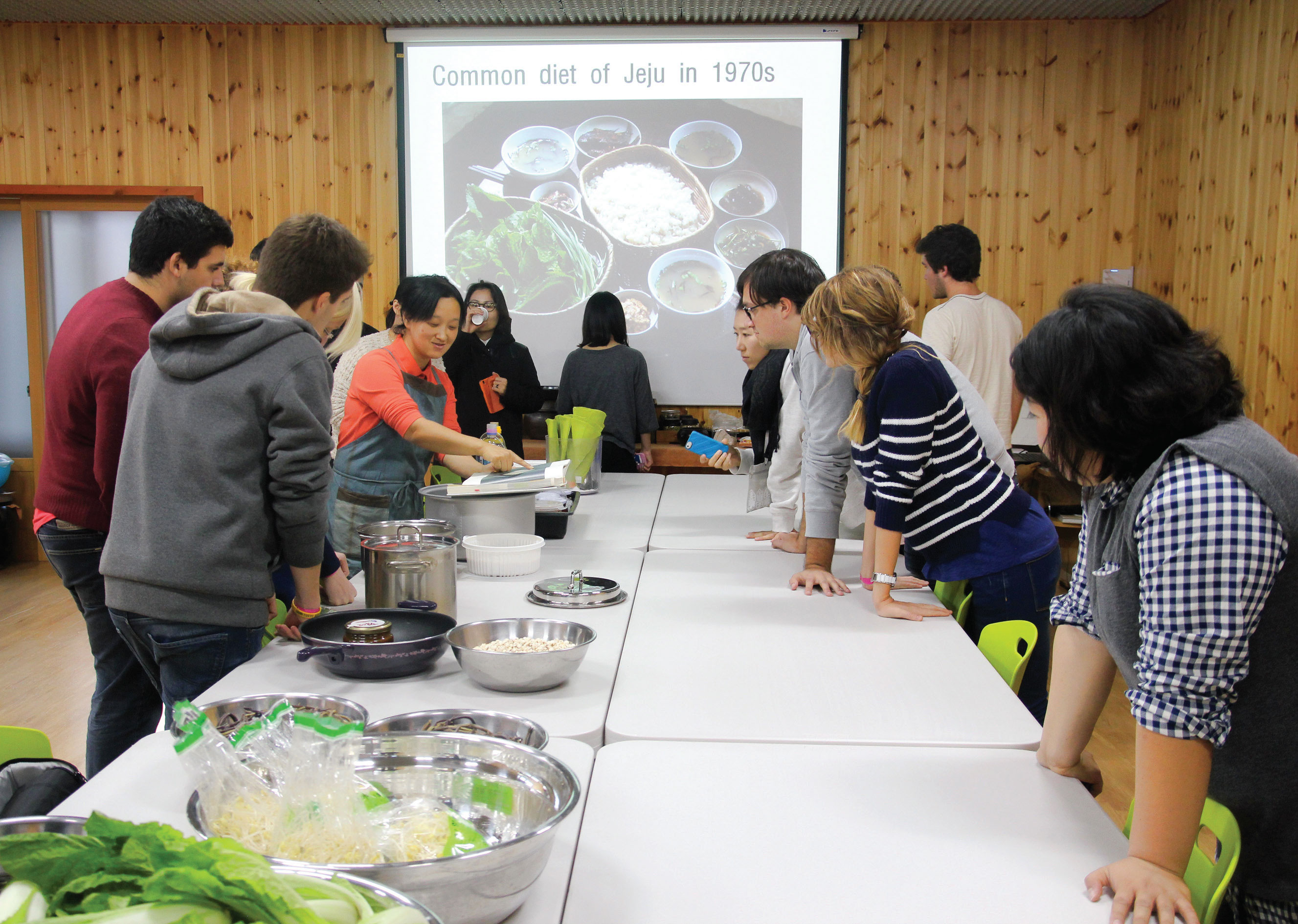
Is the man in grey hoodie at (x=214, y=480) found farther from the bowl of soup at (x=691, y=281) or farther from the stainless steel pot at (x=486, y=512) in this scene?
the bowl of soup at (x=691, y=281)

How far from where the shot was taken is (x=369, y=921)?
69 centimetres

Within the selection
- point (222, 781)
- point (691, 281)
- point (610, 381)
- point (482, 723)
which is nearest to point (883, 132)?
point (691, 281)

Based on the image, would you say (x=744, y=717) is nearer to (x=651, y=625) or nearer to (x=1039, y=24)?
(x=651, y=625)

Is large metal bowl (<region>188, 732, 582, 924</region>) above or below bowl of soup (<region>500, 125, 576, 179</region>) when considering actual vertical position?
below

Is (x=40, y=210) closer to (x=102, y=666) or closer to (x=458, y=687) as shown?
(x=102, y=666)

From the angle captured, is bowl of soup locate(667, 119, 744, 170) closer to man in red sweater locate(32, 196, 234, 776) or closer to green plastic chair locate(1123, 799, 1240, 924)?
man in red sweater locate(32, 196, 234, 776)

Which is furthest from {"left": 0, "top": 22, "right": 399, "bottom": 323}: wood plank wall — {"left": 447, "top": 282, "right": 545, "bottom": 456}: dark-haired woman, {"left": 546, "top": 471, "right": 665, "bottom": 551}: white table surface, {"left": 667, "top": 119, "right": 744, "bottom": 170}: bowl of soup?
{"left": 546, "top": 471, "right": 665, "bottom": 551}: white table surface

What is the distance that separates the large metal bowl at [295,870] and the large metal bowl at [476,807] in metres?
0.02

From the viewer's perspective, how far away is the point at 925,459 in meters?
2.03

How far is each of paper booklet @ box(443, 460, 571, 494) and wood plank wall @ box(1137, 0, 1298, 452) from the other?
100 inches

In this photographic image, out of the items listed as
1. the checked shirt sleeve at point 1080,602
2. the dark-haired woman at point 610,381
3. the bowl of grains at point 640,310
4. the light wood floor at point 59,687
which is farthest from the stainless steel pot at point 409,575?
the bowl of grains at point 640,310

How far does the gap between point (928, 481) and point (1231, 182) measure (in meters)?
3.48

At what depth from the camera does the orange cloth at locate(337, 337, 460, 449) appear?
103 inches

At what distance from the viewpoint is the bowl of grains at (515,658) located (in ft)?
4.84
